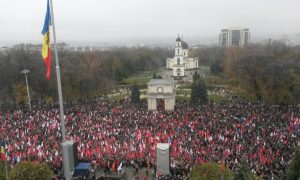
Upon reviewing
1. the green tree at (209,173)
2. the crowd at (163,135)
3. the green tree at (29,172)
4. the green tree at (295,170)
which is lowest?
the crowd at (163,135)

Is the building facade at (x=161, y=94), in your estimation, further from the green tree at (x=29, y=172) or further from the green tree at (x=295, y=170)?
the green tree at (x=295, y=170)

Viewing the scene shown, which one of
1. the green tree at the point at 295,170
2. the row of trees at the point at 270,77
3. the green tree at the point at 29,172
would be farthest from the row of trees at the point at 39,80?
the green tree at the point at 295,170

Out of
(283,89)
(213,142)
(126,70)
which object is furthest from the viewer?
(126,70)

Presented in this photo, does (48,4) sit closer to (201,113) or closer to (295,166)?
(295,166)

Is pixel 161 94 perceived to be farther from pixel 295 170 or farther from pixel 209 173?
pixel 295 170

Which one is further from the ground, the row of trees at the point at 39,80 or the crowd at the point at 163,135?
the row of trees at the point at 39,80

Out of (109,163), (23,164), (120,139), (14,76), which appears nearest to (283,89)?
(120,139)

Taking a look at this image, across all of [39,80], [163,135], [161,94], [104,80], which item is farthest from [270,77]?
[39,80]
